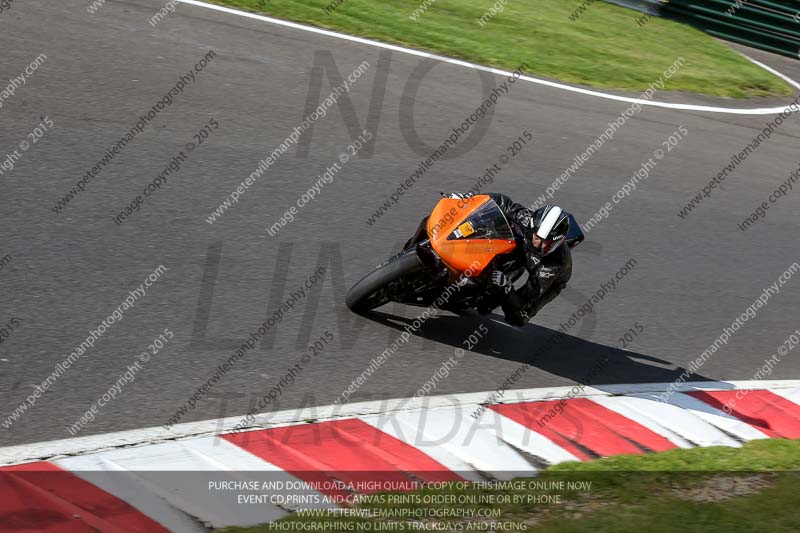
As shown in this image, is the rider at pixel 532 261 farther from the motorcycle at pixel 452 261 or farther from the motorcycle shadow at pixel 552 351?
the motorcycle shadow at pixel 552 351

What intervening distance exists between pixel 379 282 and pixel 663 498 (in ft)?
8.44

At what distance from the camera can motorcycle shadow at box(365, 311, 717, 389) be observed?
7.46 m

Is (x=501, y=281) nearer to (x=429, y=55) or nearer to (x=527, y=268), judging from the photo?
(x=527, y=268)

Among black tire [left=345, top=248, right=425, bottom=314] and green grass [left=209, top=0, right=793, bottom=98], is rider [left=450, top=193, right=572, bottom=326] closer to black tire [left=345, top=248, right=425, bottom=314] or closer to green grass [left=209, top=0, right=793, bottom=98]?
black tire [left=345, top=248, right=425, bottom=314]

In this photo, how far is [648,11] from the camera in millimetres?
17969

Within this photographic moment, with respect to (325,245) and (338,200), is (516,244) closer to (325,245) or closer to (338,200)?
(325,245)

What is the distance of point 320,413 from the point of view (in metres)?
6.09

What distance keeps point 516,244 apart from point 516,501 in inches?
89.2

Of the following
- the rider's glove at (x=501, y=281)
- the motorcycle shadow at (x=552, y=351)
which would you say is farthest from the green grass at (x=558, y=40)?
the rider's glove at (x=501, y=281)

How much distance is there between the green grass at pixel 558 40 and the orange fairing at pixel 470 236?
705 cm

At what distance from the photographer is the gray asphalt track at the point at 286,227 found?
256 inches

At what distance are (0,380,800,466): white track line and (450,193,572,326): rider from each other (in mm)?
615

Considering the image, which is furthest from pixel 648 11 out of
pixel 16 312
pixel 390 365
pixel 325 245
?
pixel 16 312

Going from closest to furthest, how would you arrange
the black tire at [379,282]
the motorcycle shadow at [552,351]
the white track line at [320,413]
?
the white track line at [320,413]
the black tire at [379,282]
the motorcycle shadow at [552,351]
